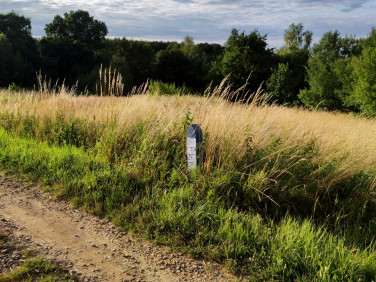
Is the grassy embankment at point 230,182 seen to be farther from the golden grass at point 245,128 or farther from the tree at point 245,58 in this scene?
the tree at point 245,58

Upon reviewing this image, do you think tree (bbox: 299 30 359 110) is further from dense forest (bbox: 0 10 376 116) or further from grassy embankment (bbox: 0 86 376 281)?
grassy embankment (bbox: 0 86 376 281)

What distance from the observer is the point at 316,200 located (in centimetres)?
425

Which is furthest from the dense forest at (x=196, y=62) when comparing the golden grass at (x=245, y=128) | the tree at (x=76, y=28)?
the golden grass at (x=245, y=128)

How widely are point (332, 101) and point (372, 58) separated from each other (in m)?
9.15

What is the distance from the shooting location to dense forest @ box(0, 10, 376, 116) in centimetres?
2875

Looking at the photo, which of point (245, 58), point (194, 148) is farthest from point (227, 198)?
point (245, 58)

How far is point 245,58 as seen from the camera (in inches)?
1201

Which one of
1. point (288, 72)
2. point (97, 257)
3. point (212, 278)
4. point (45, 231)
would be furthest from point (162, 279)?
point (288, 72)

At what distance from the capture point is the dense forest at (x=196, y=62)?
28.8m

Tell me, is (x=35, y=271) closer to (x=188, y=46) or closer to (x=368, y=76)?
(x=368, y=76)

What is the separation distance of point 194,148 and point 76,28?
55248 mm

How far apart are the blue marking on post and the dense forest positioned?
792 inches

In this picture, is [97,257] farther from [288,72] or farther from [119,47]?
[119,47]

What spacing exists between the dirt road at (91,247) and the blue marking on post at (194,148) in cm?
151
